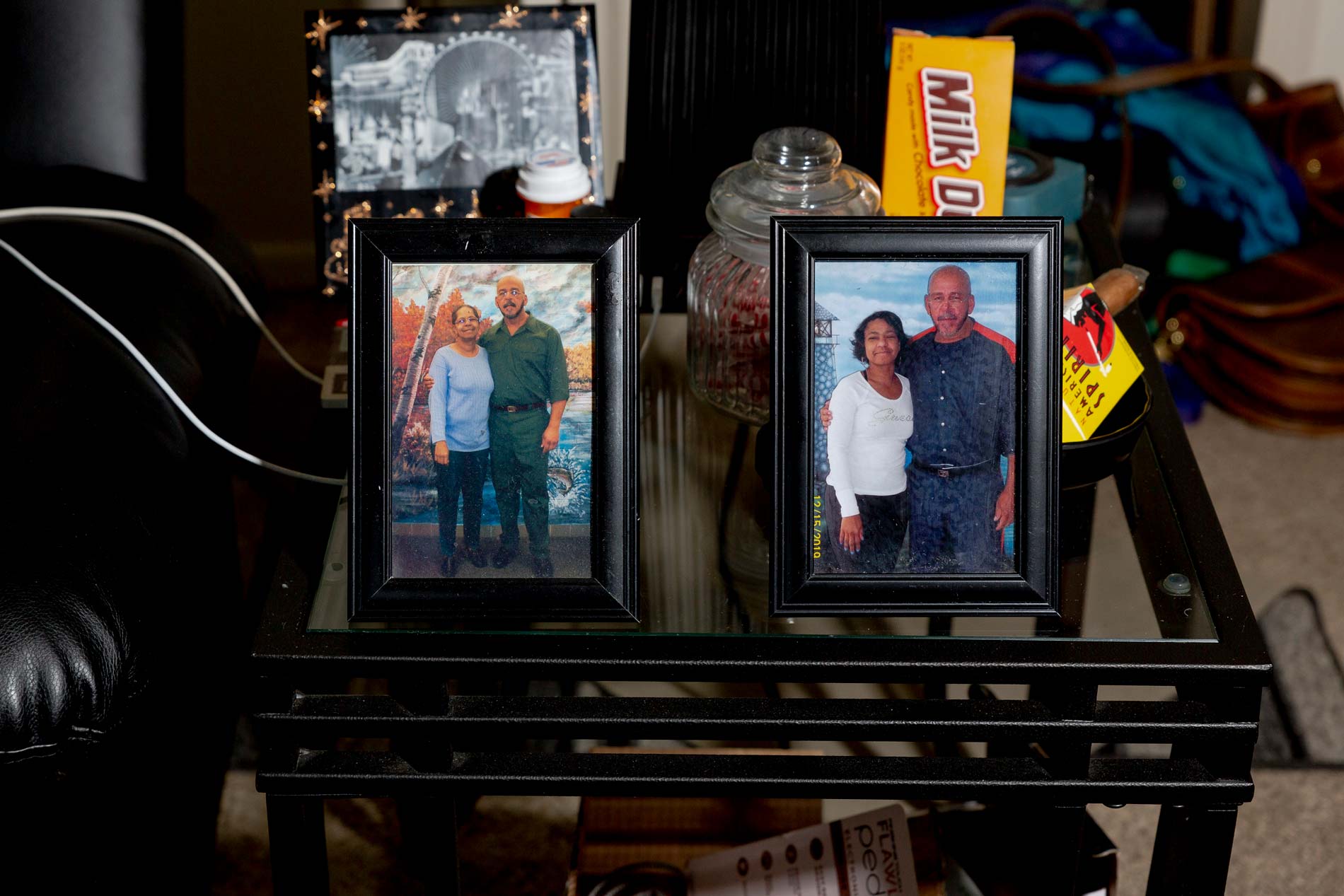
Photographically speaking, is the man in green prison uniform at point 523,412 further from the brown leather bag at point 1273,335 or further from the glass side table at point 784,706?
the brown leather bag at point 1273,335

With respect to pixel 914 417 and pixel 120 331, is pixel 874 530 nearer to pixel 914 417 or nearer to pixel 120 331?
pixel 914 417

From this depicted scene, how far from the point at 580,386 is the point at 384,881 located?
677 mm

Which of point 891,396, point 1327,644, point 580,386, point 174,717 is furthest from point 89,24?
point 1327,644

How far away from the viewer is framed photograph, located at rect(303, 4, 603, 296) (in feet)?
3.64

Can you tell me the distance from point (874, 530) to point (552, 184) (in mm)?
440

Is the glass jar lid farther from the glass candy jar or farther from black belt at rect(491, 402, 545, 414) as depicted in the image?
black belt at rect(491, 402, 545, 414)

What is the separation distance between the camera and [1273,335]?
181 cm

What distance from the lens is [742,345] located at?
933 millimetres

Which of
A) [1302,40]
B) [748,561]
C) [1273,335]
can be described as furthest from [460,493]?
[1302,40]

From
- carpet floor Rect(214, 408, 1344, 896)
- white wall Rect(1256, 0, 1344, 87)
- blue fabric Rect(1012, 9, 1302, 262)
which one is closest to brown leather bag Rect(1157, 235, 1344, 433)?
blue fabric Rect(1012, 9, 1302, 262)

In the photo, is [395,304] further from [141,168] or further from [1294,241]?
[1294,241]

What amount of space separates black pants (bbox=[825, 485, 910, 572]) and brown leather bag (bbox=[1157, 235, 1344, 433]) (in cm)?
129

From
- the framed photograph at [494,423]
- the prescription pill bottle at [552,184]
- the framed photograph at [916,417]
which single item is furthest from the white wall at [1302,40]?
the framed photograph at [494,423]

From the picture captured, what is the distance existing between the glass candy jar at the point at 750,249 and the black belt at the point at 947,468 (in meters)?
0.17
